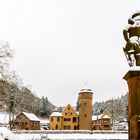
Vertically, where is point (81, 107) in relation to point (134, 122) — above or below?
above

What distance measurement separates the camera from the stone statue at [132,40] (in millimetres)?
7008

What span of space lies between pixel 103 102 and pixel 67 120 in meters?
90.2

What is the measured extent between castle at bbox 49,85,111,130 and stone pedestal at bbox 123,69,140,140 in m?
73.7

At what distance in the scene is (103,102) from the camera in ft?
589

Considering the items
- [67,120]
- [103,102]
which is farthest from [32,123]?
[103,102]

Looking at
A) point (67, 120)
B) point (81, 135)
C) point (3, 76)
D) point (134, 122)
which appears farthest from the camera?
point (67, 120)

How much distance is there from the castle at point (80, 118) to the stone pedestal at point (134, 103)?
242 feet

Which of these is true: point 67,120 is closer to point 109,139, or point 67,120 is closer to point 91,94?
point 91,94

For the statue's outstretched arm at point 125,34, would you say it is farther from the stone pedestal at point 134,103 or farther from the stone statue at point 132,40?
the stone pedestal at point 134,103

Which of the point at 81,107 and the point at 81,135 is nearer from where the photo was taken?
the point at 81,135

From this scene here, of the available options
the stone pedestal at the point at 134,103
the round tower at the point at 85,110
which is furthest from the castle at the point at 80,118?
the stone pedestal at the point at 134,103

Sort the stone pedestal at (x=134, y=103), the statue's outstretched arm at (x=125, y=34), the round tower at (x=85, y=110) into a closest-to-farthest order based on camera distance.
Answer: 1. the stone pedestal at (x=134, y=103)
2. the statue's outstretched arm at (x=125, y=34)
3. the round tower at (x=85, y=110)

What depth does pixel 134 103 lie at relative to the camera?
687cm

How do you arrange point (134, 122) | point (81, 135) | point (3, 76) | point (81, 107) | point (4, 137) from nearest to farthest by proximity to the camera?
point (134, 122) → point (4, 137) → point (3, 76) → point (81, 135) → point (81, 107)
